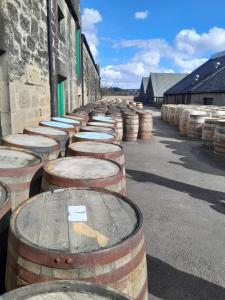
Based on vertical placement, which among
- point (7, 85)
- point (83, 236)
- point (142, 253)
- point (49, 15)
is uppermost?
point (49, 15)

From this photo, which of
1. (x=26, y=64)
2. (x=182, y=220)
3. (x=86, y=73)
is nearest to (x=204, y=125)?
(x=182, y=220)

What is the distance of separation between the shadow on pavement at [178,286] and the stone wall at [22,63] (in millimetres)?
3102

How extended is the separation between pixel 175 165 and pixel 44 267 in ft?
20.8

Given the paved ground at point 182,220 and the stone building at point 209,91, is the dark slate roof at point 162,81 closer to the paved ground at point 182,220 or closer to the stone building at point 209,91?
the stone building at point 209,91

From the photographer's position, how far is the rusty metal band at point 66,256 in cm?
156

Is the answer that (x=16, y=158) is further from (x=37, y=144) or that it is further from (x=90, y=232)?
(x=90, y=232)

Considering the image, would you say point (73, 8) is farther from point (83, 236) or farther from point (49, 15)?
point (83, 236)

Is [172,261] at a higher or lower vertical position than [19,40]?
lower

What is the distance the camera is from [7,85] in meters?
4.47

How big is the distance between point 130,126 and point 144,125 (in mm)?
938

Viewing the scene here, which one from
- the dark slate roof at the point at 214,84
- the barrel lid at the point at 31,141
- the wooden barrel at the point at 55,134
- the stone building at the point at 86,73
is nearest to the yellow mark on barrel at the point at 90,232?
the barrel lid at the point at 31,141

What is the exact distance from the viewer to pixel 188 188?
5.80 meters

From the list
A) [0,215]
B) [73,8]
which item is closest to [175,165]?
[0,215]

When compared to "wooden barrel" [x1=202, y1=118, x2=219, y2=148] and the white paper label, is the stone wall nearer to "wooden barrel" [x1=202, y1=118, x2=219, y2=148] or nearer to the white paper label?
the white paper label
